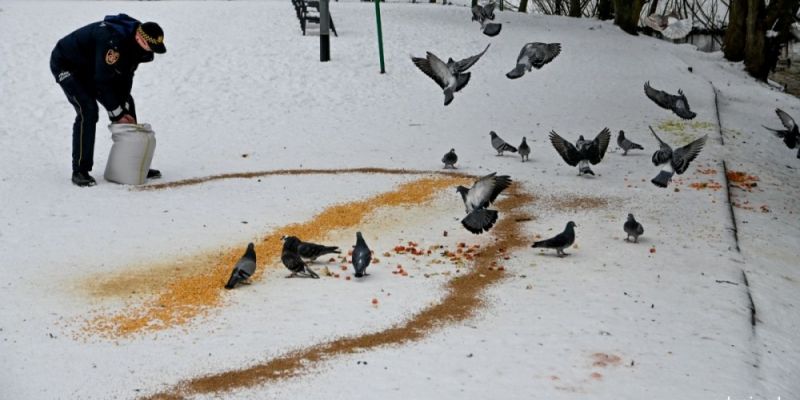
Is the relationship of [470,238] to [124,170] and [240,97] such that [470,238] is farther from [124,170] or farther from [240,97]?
[240,97]

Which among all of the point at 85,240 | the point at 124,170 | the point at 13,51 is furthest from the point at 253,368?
the point at 13,51

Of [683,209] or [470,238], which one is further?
[683,209]

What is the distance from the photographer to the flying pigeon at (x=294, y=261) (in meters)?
7.84

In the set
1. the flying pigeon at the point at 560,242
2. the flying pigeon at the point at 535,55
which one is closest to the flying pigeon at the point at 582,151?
the flying pigeon at the point at 535,55

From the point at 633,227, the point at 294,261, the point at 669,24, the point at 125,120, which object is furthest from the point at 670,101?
the point at 669,24

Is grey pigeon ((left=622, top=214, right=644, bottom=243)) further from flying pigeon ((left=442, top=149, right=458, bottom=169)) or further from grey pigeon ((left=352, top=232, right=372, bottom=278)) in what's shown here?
flying pigeon ((left=442, top=149, right=458, bottom=169))

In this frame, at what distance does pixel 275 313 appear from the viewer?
709 cm

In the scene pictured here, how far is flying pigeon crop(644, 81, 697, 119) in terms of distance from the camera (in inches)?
550

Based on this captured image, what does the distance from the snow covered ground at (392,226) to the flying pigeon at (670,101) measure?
774mm

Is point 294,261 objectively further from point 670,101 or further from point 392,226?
point 670,101

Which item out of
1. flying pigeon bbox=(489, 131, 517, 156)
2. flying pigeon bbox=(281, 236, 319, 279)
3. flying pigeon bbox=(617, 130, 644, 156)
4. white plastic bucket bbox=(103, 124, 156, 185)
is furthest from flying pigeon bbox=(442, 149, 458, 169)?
flying pigeon bbox=(281, 236, 319, 279)

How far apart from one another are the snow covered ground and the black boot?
0.14 metres

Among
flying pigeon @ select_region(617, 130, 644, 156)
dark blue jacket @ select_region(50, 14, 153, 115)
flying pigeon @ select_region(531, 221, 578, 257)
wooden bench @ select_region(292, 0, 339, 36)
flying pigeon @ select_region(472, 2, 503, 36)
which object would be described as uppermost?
dark blue jacket @ select_region(50, 14, 153, 115)

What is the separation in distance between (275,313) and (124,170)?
16.1ft
